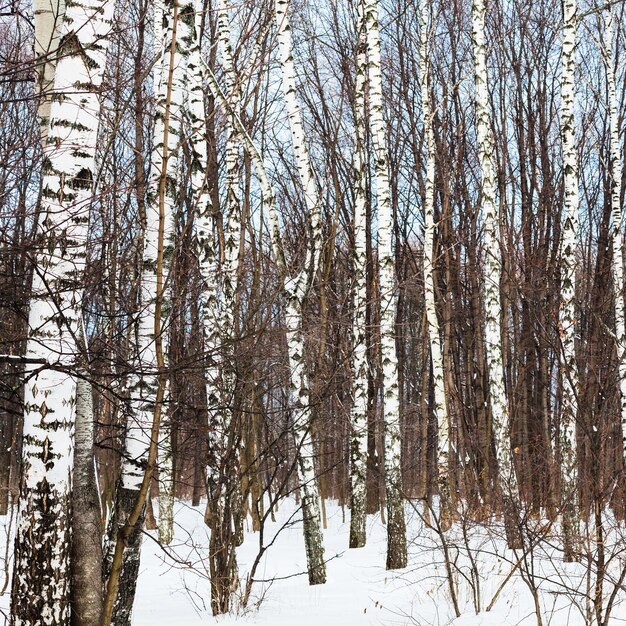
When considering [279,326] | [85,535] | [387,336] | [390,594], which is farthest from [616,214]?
[85,535]

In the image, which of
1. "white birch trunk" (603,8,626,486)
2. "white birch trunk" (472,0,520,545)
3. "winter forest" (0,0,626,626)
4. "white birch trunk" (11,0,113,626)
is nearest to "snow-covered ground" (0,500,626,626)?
"winter forest" (0,0,626,626)

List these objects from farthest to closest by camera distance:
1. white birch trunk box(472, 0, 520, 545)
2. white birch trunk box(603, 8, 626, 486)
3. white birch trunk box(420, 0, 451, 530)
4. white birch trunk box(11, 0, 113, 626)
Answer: white birch trunk box(603, 8, 626, 486), white birch trunk box(420, 0, 451, 530), white birch trunk box(472, 0, 520, 545), white birch trunk box(11, 0, 113, 626)

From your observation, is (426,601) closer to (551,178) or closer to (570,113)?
(570,113)

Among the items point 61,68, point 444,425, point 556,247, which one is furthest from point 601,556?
point 556,247

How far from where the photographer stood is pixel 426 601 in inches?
286

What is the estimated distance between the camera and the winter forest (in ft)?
13.7

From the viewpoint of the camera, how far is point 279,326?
31.1 ft

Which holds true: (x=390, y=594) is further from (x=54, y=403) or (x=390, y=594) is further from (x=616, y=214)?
(x=616, y=214)

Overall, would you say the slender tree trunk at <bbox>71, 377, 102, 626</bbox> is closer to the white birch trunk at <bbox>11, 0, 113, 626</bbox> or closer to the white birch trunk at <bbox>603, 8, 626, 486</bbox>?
the white birch trunk at <bbox>11, 0, 113, 626</bbox>

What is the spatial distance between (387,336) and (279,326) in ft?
4.59

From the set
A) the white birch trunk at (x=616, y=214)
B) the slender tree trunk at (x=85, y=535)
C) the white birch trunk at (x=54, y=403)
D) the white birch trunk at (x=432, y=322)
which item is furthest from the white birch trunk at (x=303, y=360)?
the white birch trunk at (x=616, y=214)

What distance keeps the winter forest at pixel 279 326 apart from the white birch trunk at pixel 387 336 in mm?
33

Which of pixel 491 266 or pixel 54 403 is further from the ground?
pixel 491 266

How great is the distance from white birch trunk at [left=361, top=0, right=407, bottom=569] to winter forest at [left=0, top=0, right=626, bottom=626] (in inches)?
1.3
